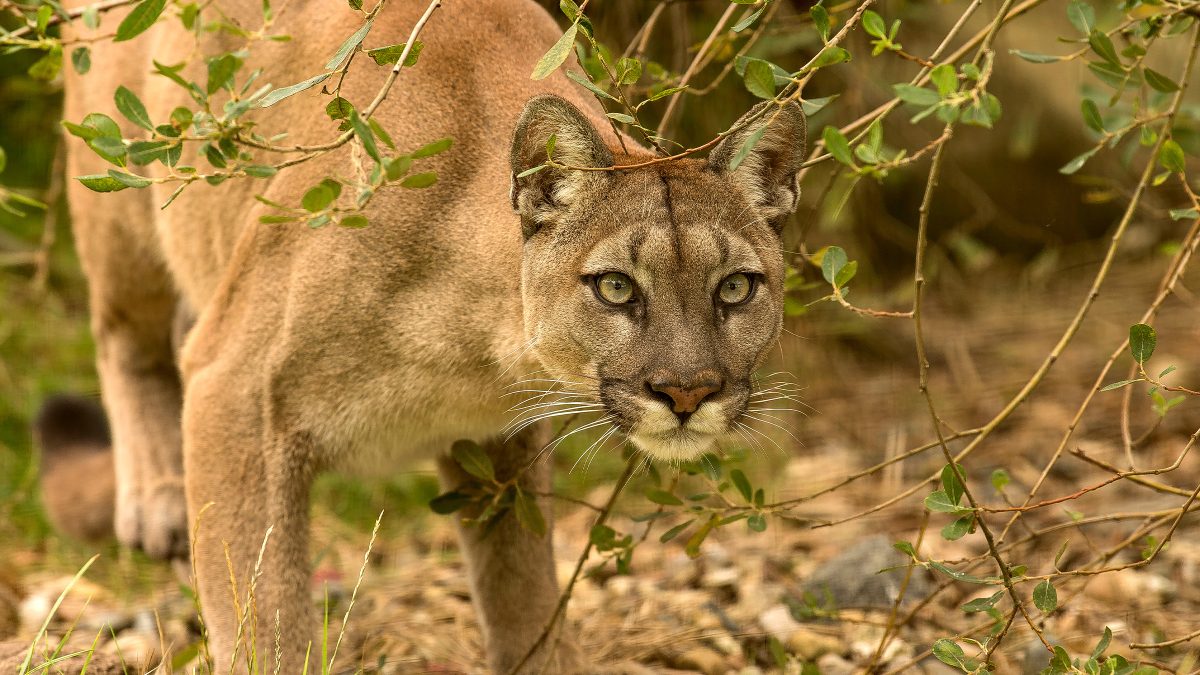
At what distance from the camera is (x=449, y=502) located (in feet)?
13.0

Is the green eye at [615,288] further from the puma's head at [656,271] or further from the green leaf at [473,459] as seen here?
the green leaf at [473,459]

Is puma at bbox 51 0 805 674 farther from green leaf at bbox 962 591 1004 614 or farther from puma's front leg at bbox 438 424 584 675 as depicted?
green leaf at bbox 962 591 1004 614

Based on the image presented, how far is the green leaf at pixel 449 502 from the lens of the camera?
155 inches

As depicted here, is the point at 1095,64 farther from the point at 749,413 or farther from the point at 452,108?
the point at 452,108

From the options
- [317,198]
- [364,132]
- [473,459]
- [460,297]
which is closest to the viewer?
[364,132]

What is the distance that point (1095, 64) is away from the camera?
328cm

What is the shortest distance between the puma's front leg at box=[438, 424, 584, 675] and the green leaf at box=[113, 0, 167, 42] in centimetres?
185

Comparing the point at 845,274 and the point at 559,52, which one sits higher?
the point at 559,52

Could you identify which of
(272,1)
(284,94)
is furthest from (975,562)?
(272,1)

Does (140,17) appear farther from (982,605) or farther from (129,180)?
(982,605)

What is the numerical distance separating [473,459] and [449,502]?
18cm

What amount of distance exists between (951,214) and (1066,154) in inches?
32.5

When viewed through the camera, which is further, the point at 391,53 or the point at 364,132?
the point at 391,53

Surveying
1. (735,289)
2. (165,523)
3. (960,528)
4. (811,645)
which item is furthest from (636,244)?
(165,523)
